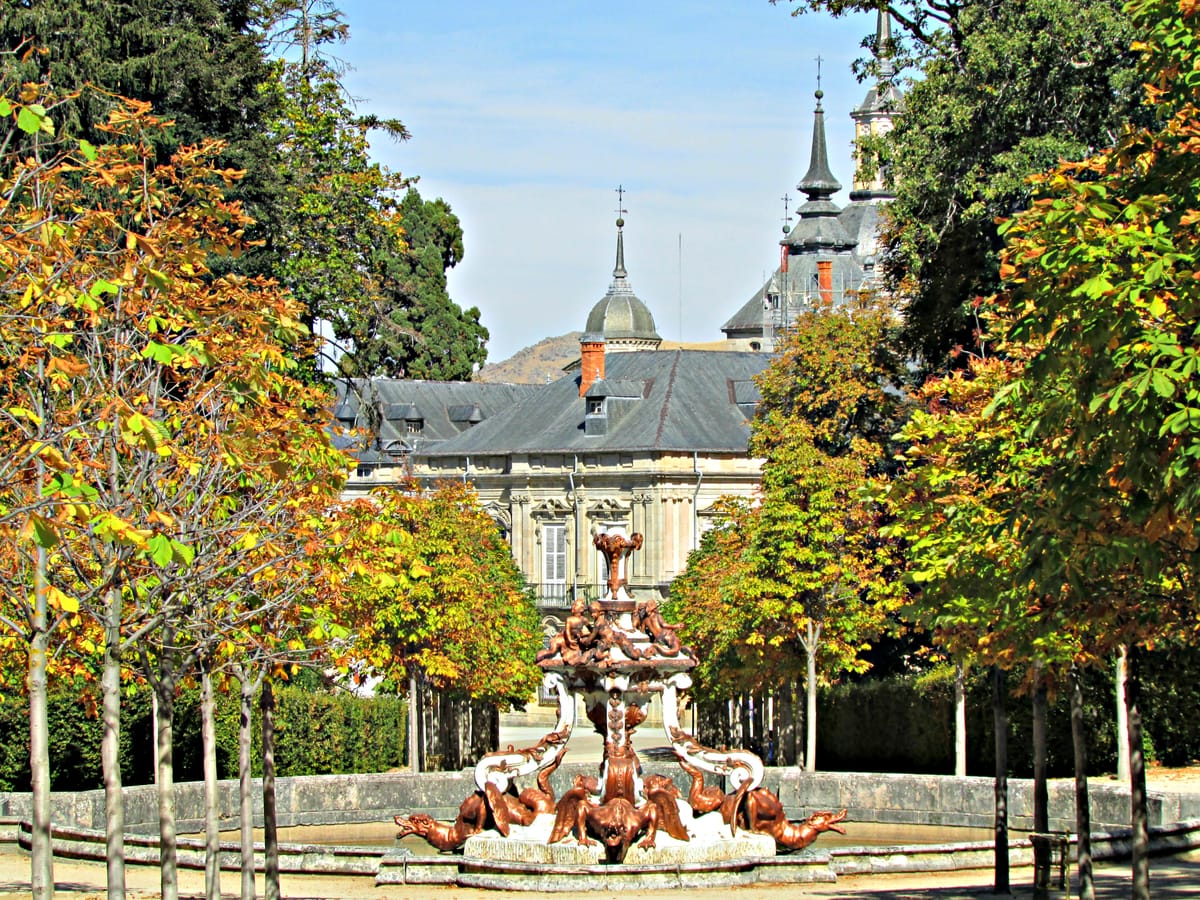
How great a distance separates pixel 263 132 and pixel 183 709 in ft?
34.6

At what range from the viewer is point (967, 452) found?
19.3m

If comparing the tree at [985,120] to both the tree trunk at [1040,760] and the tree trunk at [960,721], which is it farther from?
the tree trunk at [1040,760]

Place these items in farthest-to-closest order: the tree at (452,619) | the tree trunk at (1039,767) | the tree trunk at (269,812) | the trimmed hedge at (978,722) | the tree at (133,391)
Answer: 1. the tree at (452,619)
2. the trimmed hedge at (978,722)
3. the tree trunk at (1039,767)
4. the tree trunk at (269,812)
5. the tree at (133,391)

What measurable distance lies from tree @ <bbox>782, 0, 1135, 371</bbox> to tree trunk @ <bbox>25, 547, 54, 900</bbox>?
20899 millimetres

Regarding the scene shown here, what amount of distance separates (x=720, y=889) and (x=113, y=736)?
31.2ft

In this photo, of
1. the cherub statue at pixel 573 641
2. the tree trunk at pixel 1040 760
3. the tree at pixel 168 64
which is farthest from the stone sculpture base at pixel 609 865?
the tree at pixel 168 64

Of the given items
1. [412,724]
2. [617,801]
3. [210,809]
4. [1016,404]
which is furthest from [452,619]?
[1016,404]

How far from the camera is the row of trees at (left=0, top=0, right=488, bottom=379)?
32.0m

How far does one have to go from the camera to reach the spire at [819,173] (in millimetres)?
142250

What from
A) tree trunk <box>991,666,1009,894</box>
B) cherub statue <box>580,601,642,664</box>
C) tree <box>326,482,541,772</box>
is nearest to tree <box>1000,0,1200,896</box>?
tree trunk <box>991,666,1009,894</box>

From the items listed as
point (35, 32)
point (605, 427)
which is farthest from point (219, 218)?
point (605, 427)

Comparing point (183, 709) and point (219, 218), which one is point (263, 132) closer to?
point (183, 709)

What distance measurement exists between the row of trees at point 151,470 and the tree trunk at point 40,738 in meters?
0.02

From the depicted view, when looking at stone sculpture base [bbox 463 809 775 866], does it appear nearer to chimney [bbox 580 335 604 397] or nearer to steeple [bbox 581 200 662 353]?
chimney [bbox 580 335 604 397]
